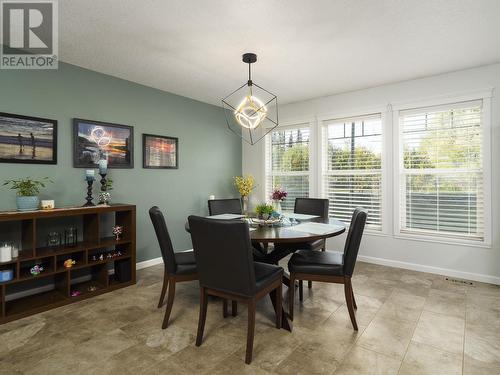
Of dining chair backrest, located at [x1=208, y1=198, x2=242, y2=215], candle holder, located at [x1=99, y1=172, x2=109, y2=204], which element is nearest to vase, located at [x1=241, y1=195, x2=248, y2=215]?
dining chair backrest, located at [x1=208, y1=198, x2=242, y2=215]

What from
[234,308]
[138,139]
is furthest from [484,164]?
[138,139]

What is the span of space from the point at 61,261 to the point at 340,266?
9.16ft

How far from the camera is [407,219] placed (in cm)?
402

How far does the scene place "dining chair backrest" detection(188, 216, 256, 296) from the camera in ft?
6.15

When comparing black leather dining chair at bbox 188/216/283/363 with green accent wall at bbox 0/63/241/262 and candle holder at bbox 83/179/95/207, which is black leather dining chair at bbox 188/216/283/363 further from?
green accent wall at bbox 0/63/241/262

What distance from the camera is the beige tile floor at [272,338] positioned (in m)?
1.89

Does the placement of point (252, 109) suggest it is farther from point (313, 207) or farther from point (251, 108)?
point (313, 207)

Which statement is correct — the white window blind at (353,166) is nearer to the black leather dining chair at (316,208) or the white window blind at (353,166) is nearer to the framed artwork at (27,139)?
the black leather dining chair at (316,208)

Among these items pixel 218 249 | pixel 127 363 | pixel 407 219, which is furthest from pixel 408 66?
pixel 127 363

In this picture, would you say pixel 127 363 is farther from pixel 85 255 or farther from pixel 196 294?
pixel 85 255

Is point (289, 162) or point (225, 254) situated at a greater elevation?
point (289, 162)

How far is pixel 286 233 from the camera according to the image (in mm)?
2381

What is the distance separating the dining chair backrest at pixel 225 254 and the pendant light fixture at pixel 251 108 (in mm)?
1324

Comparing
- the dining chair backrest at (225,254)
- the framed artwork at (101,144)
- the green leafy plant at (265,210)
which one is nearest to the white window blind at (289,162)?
the green leafy plant at (265,210)
